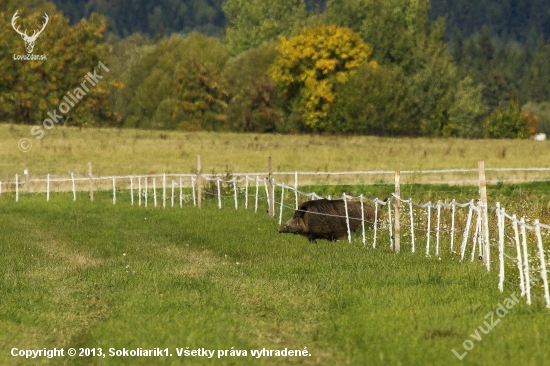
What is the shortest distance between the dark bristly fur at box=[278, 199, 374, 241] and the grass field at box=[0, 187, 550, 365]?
0.98 ft

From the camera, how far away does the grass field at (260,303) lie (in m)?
10.2

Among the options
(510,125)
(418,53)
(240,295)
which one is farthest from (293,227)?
(510,125)

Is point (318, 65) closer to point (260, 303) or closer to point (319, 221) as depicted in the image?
point (319, 221)

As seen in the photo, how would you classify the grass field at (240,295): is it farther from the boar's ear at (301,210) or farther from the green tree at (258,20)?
the green tree at (258,20)

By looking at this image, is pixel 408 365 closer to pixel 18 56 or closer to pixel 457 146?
pixel 457 146

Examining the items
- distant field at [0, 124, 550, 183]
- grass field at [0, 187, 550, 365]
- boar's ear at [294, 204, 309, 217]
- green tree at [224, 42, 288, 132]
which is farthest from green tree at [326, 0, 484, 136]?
grass field at [0, 187, 550, 365]

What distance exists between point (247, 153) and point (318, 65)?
21689 mm

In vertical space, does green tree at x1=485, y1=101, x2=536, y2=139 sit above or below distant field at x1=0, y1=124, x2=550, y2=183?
below

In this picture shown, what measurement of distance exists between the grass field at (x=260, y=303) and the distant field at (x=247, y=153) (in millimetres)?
27312

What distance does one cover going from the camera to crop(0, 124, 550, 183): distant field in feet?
177

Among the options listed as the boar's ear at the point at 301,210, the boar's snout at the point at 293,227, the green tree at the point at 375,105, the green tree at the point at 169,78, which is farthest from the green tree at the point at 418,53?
the boar's snout at the point at 293,227

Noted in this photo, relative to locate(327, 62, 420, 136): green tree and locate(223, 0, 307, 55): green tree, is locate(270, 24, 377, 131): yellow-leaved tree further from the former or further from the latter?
locate(223, 0, 307, 55): green tree

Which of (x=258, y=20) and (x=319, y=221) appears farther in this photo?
(x=258, y=20)

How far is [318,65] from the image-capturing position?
79.7 metres
